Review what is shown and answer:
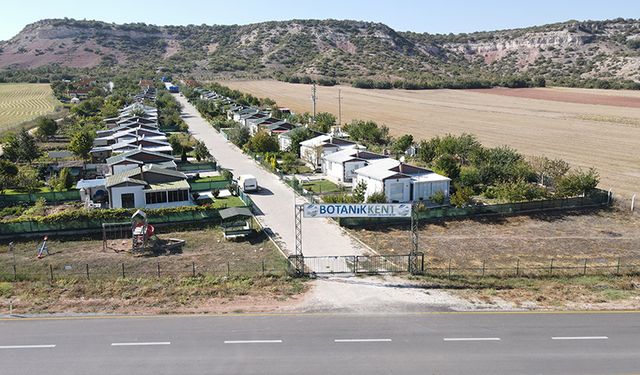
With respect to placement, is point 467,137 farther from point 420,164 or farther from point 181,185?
point 181,185

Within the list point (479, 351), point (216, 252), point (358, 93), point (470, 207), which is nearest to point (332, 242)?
point (216, 252)

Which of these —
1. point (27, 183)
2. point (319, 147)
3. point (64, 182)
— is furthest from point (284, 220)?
point (27, 183)

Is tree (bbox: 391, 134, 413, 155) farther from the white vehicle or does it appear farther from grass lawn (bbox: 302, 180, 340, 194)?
the white vehicle

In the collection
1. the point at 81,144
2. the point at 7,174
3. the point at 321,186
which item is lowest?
the point at 321,186

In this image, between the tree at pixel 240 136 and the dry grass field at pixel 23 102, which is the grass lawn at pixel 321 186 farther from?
the dry grass field at pixel 23 102

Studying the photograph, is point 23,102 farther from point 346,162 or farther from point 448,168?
point 448,168

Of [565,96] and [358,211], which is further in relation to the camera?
[565,96]

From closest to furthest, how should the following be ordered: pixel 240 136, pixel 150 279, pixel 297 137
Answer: pixel 150 279
pixel 297 137
pixel 240 136
